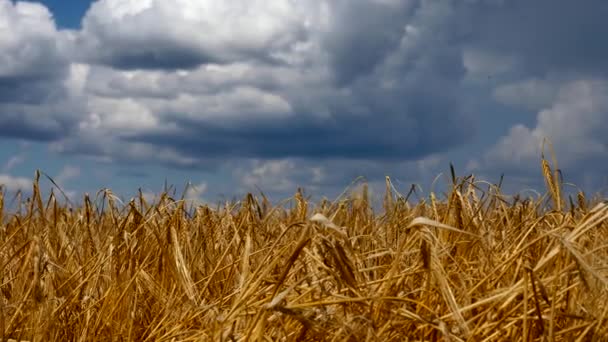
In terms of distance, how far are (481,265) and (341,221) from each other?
1.83 m

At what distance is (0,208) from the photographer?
3.33 meters

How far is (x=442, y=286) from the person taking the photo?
210 cm

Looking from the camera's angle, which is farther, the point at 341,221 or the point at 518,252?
the point at 341,221

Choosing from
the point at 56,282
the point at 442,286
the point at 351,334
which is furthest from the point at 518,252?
the point at 56,282

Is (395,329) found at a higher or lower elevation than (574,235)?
lower

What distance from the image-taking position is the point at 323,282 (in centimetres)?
223

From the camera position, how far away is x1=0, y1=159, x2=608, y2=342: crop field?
82.7 inches

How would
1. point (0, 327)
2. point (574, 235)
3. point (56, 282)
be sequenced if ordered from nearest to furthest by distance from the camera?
point (574, 235)
point (0, 327)
point (56, 282)

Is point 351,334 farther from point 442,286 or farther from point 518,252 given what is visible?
point 518,252

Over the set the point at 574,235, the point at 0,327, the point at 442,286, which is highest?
the point at 574,235

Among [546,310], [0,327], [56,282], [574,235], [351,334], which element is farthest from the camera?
[56,282]

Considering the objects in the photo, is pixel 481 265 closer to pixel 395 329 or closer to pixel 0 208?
pixel 395 329

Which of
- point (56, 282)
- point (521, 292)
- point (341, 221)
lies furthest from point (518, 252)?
point (341, 221)

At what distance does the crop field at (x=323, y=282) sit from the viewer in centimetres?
210
